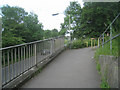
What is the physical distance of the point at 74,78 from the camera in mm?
3152

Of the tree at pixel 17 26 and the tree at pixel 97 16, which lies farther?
the tree at pixel 97 16

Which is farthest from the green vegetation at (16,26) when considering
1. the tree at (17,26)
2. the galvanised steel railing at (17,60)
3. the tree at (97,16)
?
the tree at (97,16)

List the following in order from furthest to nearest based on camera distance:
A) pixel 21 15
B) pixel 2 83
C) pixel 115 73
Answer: pixel 21 15 < pixel 2 83 < pixel 115 73

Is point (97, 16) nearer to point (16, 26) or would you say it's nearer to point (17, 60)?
point (16, 26)

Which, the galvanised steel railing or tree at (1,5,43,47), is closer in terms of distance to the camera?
the galvanised steel railing

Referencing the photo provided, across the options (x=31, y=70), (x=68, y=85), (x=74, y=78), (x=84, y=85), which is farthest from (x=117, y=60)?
(x=31, y=70)

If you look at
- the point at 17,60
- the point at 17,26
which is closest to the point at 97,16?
the point at 17,26

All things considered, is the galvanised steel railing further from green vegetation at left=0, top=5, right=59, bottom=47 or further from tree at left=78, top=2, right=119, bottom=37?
tree at left=78, top=2, right=119, bottom=37

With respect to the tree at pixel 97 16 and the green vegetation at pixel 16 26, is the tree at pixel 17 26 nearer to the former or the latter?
the green vegetation at pixel 16 26

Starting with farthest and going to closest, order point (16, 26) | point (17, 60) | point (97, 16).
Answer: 1. point (97, 16)
2. point (16, 26)
3. point (17, 60)

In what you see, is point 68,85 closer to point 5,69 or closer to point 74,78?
point 74,78

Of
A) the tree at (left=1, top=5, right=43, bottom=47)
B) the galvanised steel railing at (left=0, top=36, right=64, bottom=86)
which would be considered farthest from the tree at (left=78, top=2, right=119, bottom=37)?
the galvanised steel railing at (left=0, top=36, right=64, bottom=86)

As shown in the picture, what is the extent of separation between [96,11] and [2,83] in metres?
10.6

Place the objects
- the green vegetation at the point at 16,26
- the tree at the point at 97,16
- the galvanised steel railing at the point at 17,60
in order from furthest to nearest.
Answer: the tree at the point at 97,16 → the green vegetation at the point at 16,26 → the galvanised steel railing at the point at 17,60
